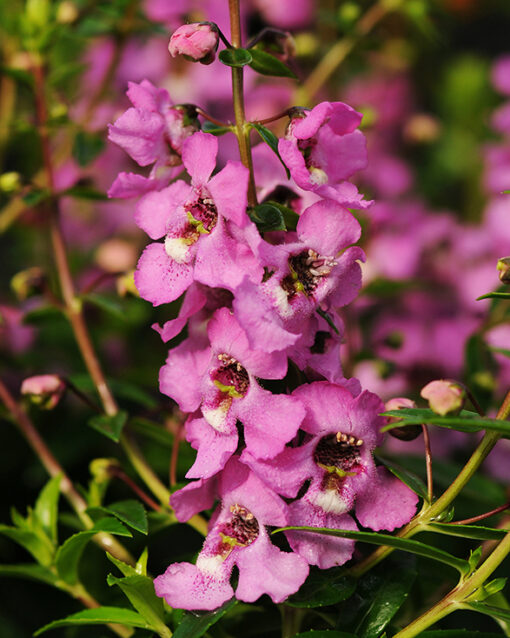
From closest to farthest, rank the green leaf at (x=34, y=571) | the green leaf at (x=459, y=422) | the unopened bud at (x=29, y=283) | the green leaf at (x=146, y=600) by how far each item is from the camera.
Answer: the green leaf at (x=459, y=422) → the green leaf at (x=146, y=600) → the green leaf at (x=34, y=571) → the unopened bud at (x=29, y=283)

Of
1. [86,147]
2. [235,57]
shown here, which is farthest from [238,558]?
[86,147]

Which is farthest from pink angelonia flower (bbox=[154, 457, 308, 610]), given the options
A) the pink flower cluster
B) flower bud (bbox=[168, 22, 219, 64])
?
flower bud (bbox=[168, 22, 219, 64])

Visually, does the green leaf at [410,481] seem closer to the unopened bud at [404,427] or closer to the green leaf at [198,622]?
the unopened bud at [404,427]

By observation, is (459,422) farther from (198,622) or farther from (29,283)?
(29,283)

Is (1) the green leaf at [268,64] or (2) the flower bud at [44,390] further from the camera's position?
(2) the flower bud at [44,390]

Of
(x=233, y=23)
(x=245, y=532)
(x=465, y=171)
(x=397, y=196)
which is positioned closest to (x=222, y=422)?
(x=245, y=532)

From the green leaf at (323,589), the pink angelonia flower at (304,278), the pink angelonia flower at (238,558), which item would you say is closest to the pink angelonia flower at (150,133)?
the pink angelonia flower at (304,278)
